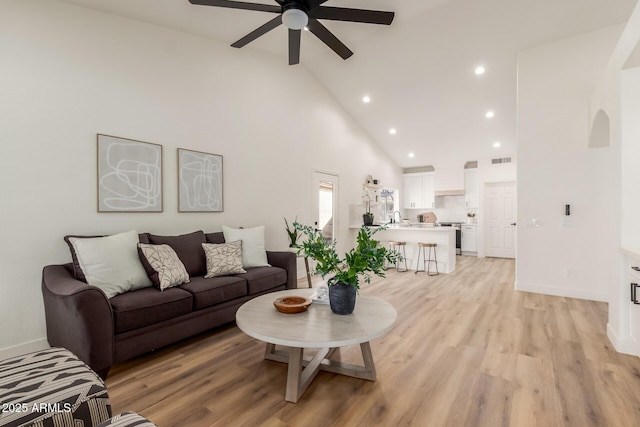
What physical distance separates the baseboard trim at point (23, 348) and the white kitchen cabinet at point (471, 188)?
28.5ft

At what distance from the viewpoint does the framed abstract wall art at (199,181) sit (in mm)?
3645

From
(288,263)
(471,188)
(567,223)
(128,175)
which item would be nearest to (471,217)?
(471,188)

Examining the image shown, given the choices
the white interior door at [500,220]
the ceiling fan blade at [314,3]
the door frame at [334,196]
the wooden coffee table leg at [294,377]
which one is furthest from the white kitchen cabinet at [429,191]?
the wooden coffee table leg at [294,377]

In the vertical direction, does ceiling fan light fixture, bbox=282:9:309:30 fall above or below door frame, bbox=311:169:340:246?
above

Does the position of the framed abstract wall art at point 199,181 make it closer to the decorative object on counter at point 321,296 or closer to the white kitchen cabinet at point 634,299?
the decorative object on counter at point 321,296

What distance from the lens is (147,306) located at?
2.37 metres

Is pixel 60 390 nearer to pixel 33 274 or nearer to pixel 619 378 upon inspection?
pixel 33 274

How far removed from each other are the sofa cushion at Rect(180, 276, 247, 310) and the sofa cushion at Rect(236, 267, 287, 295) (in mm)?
90

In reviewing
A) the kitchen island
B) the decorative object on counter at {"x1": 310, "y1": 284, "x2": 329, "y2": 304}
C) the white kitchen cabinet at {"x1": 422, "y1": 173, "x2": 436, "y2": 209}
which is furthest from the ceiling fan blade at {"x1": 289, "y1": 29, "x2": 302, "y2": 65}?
the white kitchen cabinet at {"x1": 422, "y1": 173, "x2": 436, "y2": 209}

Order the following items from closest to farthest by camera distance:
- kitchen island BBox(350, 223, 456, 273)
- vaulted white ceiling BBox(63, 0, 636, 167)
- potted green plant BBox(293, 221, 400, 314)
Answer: potted green plant BBox(293, 221, 400, 314), vaulted white ceiling BBox(63, 0, 636, 167), kitchen island BBox(350, 223, 456, 273)

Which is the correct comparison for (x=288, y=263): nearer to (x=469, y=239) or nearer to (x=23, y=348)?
(x=23, y=348)

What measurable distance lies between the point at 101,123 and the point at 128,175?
1.76ft

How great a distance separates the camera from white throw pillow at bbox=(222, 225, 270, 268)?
3.67 meters

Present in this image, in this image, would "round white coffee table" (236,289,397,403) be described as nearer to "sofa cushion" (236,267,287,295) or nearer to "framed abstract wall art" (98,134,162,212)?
"sofa cushion" (236,267,287,295)
